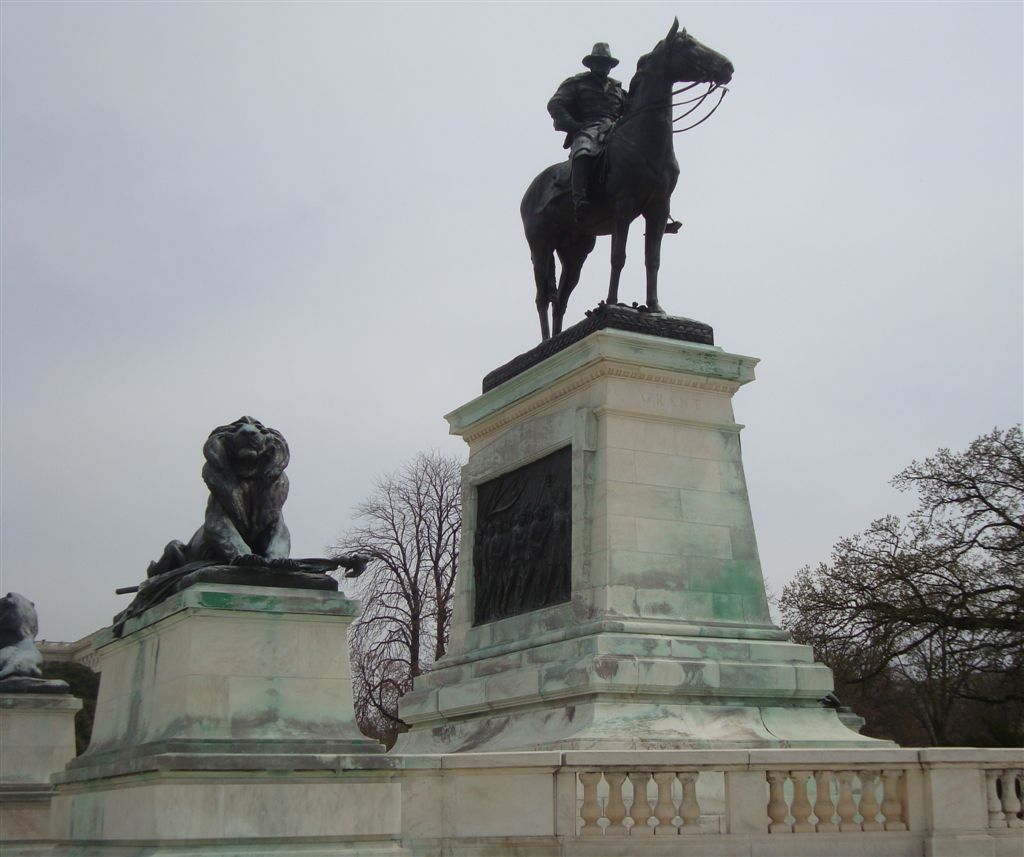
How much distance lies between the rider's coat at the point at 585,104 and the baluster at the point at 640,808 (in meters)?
9.38

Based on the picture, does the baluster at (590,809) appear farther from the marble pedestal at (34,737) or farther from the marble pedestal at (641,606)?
the marble pedestal at (34,737)

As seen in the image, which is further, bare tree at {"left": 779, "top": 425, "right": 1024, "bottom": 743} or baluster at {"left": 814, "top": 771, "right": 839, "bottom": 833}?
bare tree at {"left": 779, "top": 425, "right": 1024, "bottom": 743}

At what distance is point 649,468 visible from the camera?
1415cm

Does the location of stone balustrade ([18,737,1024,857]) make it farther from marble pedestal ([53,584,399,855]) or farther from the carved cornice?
the carved cornice

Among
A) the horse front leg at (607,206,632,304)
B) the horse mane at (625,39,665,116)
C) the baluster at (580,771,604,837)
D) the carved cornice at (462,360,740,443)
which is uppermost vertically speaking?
the horse mane at (625,39,665,116)

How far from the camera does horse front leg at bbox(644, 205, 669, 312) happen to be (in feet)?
52.0

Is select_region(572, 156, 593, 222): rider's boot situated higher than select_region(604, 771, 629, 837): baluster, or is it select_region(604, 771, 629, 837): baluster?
select_region(572, 156, 593, 222): rider's boot

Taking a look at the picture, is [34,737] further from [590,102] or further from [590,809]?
[590,102]

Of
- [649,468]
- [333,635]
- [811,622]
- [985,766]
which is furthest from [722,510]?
[811,622]

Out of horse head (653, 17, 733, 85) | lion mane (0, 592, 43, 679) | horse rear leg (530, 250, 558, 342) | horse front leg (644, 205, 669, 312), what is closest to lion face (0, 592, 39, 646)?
lion mane (0, 592, 43, 679)

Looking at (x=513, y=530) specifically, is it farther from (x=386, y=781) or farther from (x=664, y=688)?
(x=386, y=781)

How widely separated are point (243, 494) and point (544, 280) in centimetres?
802

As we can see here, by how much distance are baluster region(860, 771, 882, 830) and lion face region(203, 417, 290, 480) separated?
497 cm

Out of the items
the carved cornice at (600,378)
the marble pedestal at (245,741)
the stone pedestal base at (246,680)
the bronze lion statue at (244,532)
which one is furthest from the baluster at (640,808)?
the carved cornice at (600,378)
